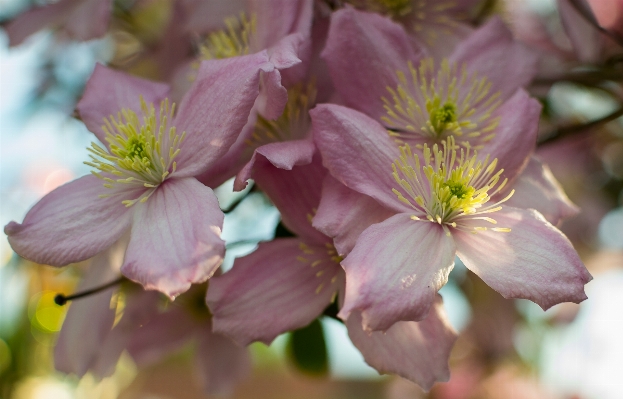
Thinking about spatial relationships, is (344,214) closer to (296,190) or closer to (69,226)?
(296,190)

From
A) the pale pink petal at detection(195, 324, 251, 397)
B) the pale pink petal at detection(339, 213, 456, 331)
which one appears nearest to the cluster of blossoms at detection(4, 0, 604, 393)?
the pale pink petal at detection(339, 213, 456, 331)

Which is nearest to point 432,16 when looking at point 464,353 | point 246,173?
point 246,173

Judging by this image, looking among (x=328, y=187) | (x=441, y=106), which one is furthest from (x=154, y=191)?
(x=441, y=106)

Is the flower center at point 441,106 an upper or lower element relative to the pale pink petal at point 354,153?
lower

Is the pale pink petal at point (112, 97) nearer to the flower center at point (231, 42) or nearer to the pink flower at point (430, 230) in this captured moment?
the flower center at point (231, 42)

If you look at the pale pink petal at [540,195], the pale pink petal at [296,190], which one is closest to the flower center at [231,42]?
the pale pink petal at [296,190]

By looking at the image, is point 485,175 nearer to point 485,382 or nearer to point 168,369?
point 485,382
